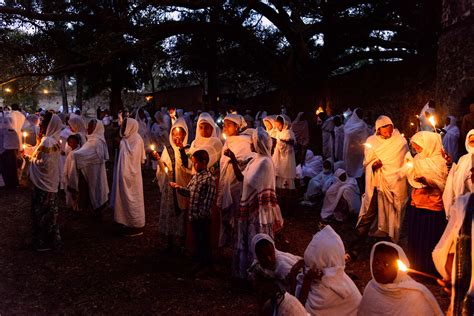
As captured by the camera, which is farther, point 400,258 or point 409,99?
point 409,99

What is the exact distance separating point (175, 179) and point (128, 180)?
124cm

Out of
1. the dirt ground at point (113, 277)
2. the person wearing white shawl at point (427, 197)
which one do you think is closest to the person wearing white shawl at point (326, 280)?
the dirt ground at point (113, 277)

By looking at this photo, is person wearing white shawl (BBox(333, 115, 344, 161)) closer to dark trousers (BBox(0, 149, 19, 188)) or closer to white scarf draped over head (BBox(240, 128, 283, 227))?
white scarf draped over head (BBox(240, 128, 283, 227))

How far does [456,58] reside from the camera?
9969mm

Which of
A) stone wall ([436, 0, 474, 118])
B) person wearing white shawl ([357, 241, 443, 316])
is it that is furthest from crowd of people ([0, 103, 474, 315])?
stone wall ([436, 0, 474, 118])

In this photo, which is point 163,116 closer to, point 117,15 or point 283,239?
point 117,15

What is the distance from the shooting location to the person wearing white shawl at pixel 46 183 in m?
6.72

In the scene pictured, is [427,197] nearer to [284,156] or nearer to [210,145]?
[210,145]

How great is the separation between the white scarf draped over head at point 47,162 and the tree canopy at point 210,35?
5.74 m

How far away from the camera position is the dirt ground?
5164 mm

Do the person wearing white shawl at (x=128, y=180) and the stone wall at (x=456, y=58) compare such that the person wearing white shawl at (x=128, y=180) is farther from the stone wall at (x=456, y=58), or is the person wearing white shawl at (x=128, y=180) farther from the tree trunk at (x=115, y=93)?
the tree trunk at (x=115, y=93)

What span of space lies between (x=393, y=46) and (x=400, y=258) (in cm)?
1666

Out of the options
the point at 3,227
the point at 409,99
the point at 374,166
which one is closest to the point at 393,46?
the point at 409,99

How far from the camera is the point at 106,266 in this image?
21.0ft
